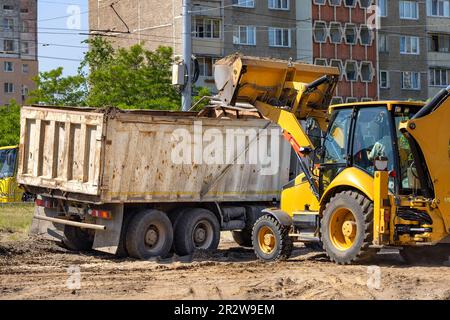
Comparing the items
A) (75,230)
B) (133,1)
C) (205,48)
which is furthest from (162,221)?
(133,1)

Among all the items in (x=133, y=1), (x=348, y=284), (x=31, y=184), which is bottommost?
(x=348, y=284)

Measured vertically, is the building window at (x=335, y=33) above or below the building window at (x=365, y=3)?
below

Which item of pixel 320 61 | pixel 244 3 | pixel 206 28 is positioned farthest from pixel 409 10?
pixel 206 28

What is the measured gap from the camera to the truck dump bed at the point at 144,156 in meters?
17.1

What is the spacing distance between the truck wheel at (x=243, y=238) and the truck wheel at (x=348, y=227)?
5285mm

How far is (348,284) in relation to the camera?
12586 millimetres

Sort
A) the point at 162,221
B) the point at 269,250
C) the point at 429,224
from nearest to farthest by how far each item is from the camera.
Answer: the point at 429,224 < the point at 269,250 < the point at 162,221

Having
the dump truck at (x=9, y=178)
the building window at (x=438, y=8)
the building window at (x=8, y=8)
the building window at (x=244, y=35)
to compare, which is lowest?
the dump truck at (x=9, y=178)

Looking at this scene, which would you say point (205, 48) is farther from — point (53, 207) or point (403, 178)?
point (403, 178)

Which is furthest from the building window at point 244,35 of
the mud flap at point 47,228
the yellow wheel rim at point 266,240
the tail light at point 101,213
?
the yellow wheel rim at point 266,240

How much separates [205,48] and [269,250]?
143ft

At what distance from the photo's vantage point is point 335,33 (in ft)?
216

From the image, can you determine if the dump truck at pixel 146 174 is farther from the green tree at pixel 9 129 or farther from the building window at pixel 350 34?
the building window at pixel 350 34

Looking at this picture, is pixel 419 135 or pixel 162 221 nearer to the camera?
pixel 419 135
